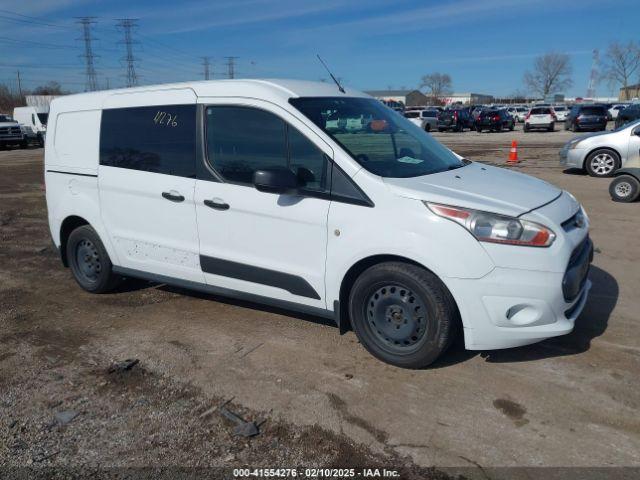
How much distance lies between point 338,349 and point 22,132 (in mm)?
34313

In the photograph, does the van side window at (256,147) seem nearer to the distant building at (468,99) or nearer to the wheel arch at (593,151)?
the wheel arch at (593,151)

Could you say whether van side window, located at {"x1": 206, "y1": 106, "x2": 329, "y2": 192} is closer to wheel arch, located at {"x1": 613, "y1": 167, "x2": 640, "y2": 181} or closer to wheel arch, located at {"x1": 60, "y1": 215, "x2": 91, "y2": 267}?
wheel arch, located at {"x1": 60, "y1": 215, "x2": 91, "y2": 267}

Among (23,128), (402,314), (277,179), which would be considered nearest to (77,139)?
(277,179)

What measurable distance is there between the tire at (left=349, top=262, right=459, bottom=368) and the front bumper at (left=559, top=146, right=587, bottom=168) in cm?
1166

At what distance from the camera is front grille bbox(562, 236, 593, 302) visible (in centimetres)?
365

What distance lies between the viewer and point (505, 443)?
311 cm

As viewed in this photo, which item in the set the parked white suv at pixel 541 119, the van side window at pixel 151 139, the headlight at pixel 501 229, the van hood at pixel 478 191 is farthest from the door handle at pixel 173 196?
the parked white suv at pixel 541 119

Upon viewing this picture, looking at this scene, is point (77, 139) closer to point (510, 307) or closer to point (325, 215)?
point (325, 215)

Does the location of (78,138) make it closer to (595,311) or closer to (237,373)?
(237,373)

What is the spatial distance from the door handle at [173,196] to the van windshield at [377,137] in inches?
49.2

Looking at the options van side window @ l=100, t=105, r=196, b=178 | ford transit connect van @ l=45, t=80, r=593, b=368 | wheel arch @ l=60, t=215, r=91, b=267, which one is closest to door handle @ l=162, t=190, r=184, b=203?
ford transit connect van @ l=45, t=80, r=593, b=368

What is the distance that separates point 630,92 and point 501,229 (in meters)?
112

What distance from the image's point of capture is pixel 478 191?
3.89 meters

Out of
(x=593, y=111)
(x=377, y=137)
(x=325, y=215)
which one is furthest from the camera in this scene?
(x=593, y=111)
